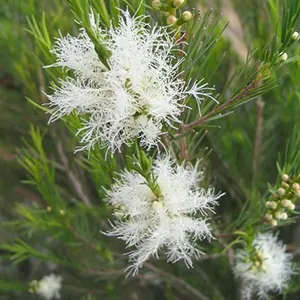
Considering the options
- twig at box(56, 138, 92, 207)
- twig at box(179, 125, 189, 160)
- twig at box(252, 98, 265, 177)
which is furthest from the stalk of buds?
twig at box(56, 138, 92, 207)

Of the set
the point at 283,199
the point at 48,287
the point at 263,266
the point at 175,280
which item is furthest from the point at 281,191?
the point at 48,287

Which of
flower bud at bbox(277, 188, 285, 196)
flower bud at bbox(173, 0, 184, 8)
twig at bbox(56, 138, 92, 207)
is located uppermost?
flower bud at bbox(173, 0, 184, 8)

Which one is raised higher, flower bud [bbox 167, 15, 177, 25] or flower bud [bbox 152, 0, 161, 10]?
flower bud [bbox 152, 0, 161, 10]

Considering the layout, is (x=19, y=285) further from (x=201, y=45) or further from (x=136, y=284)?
(x=201, y=45)

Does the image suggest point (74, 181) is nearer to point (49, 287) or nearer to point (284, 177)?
point (49, 287)

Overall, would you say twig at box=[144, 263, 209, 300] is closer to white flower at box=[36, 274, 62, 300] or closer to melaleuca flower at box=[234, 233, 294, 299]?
melaleuca flower at box=[234, 233, 294, 299]
